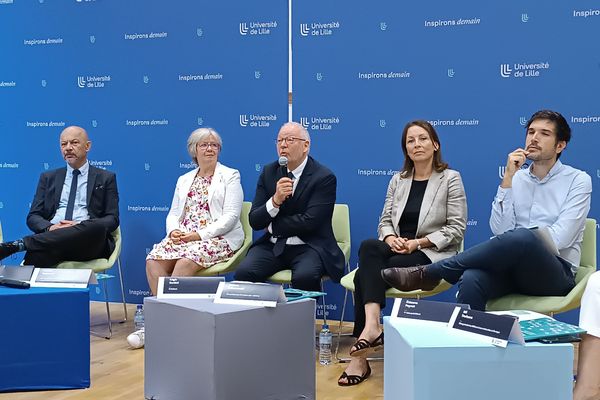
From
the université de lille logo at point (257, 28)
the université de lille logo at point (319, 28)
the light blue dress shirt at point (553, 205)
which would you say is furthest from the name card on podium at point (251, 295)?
the université de lille logo at point (257, 28)

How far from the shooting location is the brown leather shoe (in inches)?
140

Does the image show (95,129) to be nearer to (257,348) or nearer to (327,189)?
(327,189)

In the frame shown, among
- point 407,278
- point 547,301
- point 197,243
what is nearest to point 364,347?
point 407,278

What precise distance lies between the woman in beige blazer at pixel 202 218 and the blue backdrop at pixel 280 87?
15.3 inches

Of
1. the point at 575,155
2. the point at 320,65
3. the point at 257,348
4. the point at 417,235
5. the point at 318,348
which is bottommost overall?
the point at 318,348

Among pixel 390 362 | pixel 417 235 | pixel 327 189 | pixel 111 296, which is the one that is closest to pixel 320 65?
pixel 327 189

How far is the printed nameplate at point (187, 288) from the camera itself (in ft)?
10.3

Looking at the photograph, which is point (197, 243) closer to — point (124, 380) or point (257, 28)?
point (124, 380)

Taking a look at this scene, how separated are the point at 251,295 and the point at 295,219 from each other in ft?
4.83

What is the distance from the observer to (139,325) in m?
4.73

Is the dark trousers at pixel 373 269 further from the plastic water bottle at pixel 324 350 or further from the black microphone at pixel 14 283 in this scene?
the black microphone at pixel 14 283

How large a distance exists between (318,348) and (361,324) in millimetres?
653

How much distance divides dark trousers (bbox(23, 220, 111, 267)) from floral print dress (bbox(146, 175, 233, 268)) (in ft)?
1.30

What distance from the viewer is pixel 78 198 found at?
512 cm
